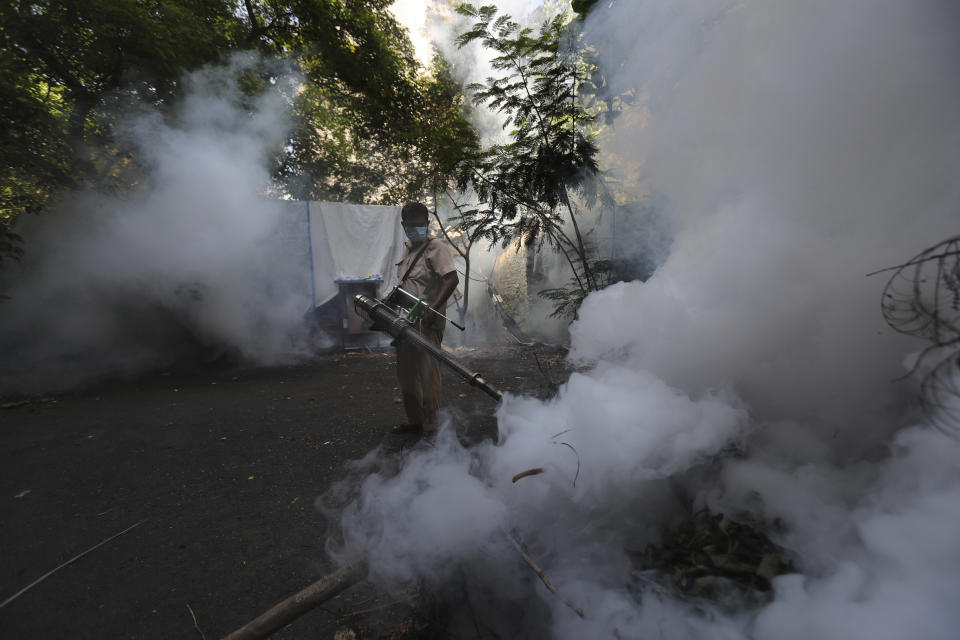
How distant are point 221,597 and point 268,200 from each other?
6863mm

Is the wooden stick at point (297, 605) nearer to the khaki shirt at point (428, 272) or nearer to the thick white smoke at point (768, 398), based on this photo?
the thick white smoke at point (768, 398)

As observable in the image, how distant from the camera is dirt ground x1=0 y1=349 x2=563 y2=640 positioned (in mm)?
1847

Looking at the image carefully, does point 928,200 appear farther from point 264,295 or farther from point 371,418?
point 264,295

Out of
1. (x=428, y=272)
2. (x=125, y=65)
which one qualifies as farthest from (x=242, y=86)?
(x=428, y=272)

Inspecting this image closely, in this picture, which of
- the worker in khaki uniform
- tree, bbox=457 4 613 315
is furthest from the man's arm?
tree, bbox=457 4 613 315

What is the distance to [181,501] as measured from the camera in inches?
109

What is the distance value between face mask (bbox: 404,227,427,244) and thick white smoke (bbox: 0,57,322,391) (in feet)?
15.3

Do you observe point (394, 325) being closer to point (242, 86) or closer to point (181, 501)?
point (181, 501)

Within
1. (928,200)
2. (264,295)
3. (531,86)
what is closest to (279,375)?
(264,295)

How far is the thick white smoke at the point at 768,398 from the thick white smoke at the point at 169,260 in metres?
6.18

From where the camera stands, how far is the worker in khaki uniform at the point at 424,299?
11.6 feet

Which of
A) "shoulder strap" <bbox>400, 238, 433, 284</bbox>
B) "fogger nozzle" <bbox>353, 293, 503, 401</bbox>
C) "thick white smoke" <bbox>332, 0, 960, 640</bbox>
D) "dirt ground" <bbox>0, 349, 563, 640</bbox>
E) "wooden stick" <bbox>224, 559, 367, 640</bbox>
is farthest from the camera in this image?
"shoulder strap" <bbox>400, 238, 433, 284</bbox>

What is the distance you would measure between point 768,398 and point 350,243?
24.8 ft

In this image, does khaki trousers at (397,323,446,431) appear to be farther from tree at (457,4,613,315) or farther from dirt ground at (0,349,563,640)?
tree at (457,4,613,315)
